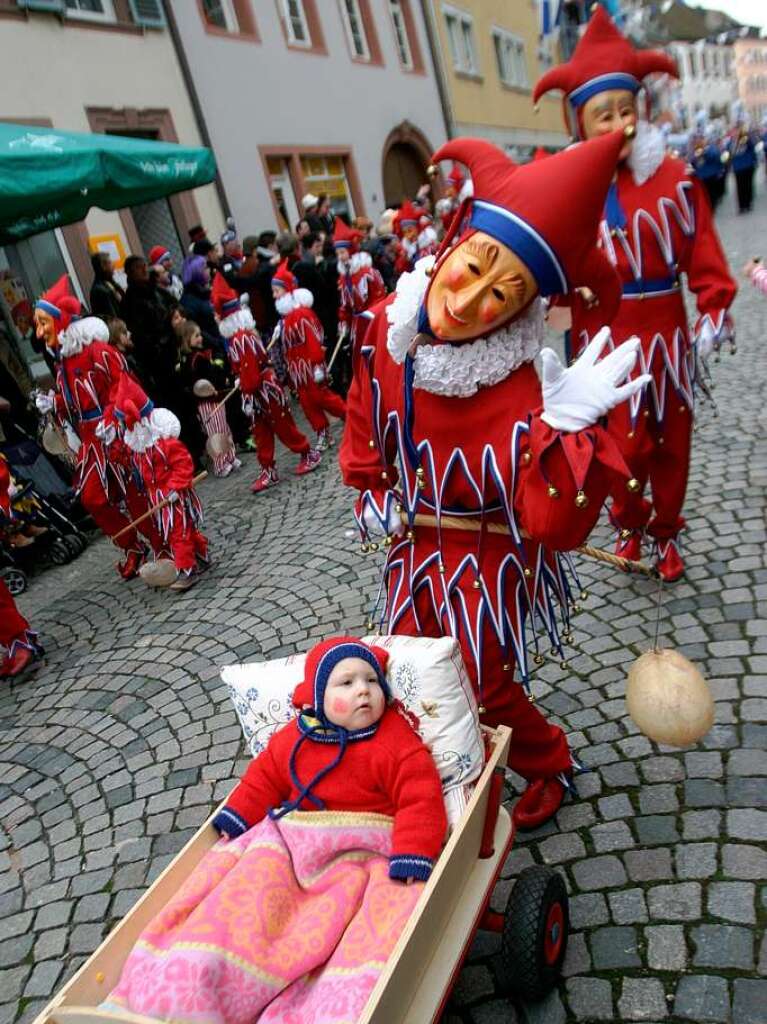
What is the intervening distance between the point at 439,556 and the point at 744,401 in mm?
4966

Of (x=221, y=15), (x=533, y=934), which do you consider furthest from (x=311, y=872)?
(x=221, y=15)

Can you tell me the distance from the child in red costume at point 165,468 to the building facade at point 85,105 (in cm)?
322

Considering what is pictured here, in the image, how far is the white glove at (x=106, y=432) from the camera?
17.5 ft

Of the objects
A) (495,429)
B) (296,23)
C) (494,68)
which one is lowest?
(495,429)

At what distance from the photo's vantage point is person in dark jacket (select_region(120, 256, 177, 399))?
8164 millimetres

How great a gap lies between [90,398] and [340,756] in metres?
4.06

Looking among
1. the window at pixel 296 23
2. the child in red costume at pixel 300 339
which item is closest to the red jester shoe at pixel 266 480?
the child in red costume at pixel 300 339

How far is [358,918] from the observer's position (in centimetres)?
190

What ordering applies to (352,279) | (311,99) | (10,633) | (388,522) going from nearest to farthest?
(388,522)
(10,633)
(352,279)
(311,99)

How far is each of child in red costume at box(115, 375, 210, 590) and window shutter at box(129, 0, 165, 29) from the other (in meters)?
8.04

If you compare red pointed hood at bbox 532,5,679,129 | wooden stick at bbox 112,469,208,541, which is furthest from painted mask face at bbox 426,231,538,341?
wooden stick at bbox 112,469,208,541

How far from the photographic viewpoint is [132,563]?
20.0 feet

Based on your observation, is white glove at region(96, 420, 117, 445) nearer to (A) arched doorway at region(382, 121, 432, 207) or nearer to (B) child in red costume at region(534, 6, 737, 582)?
(B) child in red costume at region(534, 6, 737, 582)

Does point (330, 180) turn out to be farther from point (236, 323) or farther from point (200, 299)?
point (236, 323)
